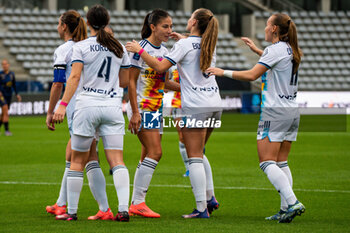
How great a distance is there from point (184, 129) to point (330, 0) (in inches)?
1494

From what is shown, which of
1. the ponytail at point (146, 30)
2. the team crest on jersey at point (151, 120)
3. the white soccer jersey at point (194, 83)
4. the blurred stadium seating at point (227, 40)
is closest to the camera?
the white soccer jersey at point (194, 83)

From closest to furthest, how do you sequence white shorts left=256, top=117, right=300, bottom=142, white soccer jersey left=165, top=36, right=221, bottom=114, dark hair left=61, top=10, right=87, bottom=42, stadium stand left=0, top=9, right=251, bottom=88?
white shorts left=256, top=117, right=300, bottom=142 → white soccer jersey left=165, top=36, right=221, bottom=114 → dark hair left=61, top=10, right=87, bottom=42 → stadium stand left=0, top=9, right=251, bottom=88

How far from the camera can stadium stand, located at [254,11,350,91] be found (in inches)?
1469

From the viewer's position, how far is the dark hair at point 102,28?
6.03 metres

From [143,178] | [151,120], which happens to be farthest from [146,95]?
[143,178]

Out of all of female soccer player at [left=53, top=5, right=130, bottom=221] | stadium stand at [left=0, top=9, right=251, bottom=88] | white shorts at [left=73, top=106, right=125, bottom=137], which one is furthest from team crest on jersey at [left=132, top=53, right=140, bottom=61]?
stadium stand at [left=0, top=9, right=251, bottom=88]

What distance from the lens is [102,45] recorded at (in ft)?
19.8

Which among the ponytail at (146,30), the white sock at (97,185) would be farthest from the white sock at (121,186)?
the ponytail at (146,30)

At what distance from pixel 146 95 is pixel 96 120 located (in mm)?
1001

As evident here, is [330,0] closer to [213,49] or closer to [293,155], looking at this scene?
[293,155]

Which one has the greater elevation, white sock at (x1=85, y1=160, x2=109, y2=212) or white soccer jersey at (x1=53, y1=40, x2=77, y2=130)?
white soccer jersey at (x1=53, y1=40, x2=77, y2=130)

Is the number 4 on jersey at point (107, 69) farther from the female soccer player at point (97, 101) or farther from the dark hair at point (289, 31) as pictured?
the dark hair at point (289, 31)

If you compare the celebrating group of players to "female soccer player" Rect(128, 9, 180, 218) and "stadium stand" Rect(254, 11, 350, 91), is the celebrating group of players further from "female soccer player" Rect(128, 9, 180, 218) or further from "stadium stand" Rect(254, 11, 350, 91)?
"stadium stand" Rect(254, 11, 350, 91)

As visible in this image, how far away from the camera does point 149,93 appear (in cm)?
691
